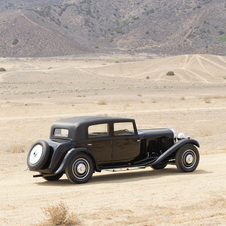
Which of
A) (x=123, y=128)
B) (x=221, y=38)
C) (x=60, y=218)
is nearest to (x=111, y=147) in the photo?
(x=123, y=128)

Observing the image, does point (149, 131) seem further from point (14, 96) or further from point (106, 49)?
point (106, 49)

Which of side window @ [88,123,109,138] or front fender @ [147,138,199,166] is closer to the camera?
side window @ [88,123,109,138]

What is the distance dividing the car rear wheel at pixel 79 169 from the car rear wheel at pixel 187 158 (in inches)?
93.8

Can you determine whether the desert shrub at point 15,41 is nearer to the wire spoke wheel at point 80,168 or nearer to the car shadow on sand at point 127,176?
the car shadow on sand at point 127,176

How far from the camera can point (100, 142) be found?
8.36 meters

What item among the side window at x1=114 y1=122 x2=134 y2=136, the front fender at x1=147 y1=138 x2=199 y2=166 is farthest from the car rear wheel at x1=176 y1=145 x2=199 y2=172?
the side window at x1=114 y1=122 x2=134 y2=136

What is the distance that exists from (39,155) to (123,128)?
221 centimetres

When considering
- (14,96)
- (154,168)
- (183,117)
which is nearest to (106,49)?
(14,96)

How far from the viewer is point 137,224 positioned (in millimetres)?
5469

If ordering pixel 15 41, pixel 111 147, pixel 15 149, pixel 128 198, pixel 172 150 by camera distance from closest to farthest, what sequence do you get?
pixel 128 198, pixel 111 147, pixel 172 150, pixel 15 149, pixel 15 41

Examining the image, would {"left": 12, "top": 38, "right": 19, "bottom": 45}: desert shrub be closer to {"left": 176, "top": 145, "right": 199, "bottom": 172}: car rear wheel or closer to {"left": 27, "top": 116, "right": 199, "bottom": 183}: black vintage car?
{"left": 27, "top": 116, "right": 199, "bottom": 183}: black vintage car

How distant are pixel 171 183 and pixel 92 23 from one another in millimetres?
158575

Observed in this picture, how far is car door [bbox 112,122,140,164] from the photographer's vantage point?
28.2ft

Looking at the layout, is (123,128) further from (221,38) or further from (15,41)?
(221,38)
